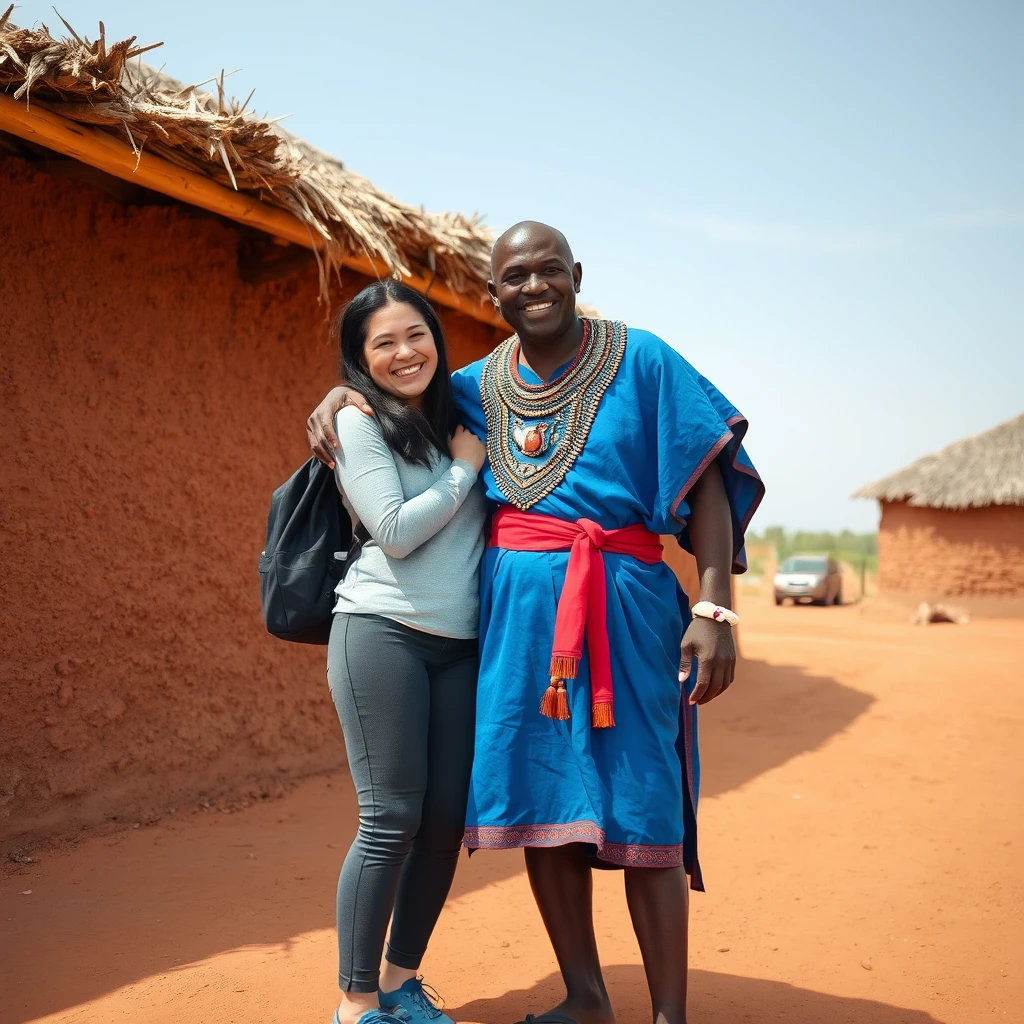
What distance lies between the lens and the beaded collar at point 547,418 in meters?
2.42

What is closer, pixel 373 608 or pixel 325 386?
pixel 373 608

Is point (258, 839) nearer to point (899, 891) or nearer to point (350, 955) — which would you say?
point (350, 955)

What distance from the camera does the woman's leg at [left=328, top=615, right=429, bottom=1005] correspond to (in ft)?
7.52

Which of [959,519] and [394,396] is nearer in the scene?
[394,396]

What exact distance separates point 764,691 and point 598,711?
538 centimetres

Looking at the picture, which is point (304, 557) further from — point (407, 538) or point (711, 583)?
point (711, 583)

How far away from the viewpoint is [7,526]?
11.7 feet

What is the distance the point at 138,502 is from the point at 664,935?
2754 mm

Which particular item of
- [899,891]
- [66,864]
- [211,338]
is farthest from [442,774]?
[211,338]

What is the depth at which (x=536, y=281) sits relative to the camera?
2.43 m

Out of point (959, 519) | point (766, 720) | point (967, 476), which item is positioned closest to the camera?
point (766, 720)

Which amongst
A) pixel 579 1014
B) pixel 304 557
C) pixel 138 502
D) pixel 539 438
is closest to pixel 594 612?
pixel 539 438

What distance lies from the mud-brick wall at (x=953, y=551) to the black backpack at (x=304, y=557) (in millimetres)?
15224

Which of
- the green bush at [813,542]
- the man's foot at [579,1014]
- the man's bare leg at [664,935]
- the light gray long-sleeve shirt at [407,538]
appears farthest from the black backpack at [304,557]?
the green bush at [813,542]
